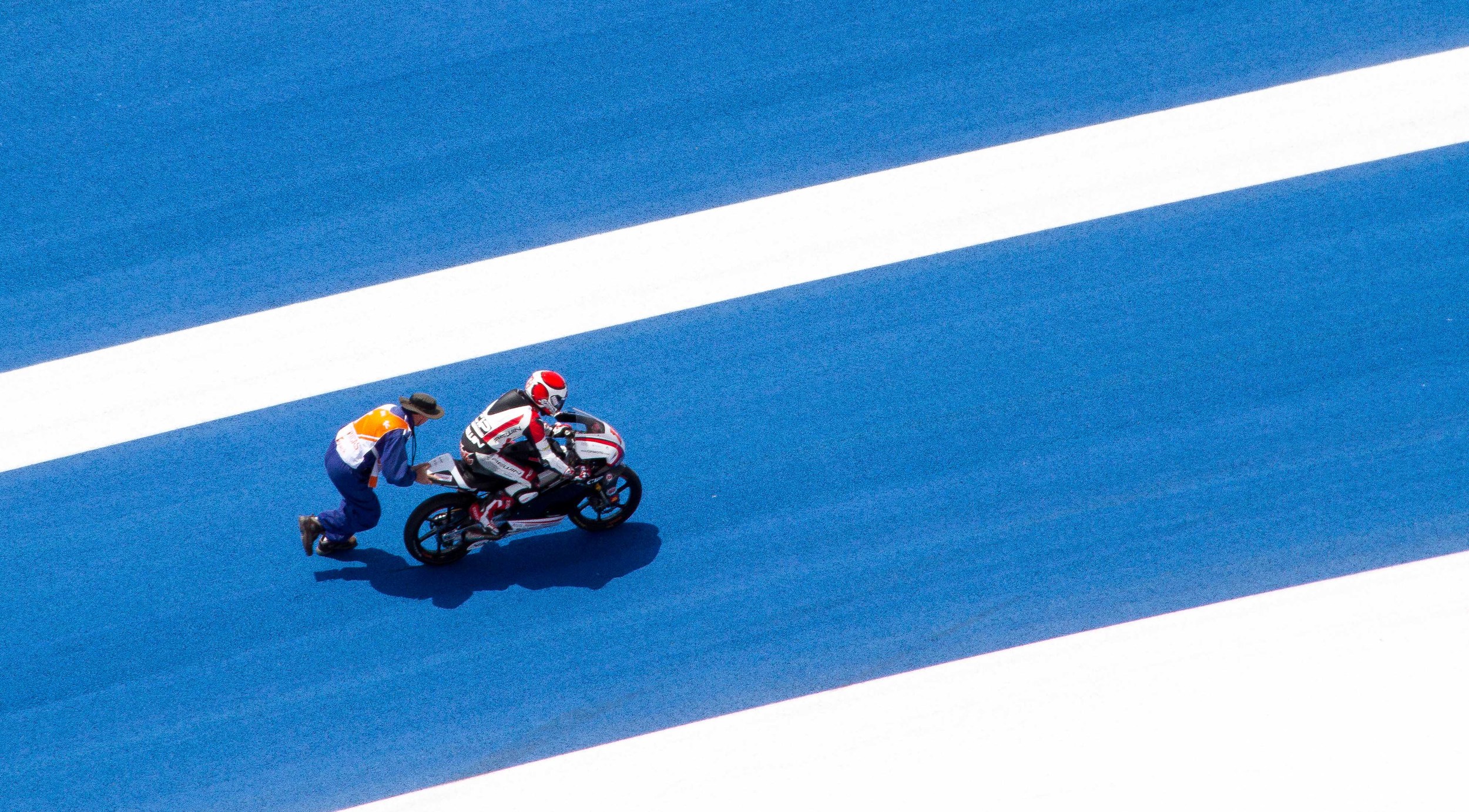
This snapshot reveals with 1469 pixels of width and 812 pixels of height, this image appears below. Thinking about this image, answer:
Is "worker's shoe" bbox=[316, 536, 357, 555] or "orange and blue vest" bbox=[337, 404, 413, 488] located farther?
"worker's shoe" bbox=[316, 536, 357, 555]

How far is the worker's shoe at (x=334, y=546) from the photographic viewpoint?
7.08 m

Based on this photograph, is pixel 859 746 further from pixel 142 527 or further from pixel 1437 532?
pixel 142 527

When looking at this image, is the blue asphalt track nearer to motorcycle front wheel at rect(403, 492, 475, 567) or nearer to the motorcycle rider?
motorcycle front wheel at rect(403, 492, 475, 567)

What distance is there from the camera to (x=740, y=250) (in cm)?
845

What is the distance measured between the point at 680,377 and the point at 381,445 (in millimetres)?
2237

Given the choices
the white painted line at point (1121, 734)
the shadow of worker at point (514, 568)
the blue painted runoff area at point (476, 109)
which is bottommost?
the white painted line at point (1121, 734)

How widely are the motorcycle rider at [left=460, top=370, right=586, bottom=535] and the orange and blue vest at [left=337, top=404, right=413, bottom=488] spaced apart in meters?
0.35

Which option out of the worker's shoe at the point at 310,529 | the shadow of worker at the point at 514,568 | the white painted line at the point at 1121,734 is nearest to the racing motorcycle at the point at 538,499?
the shadow of worker at the point at 514,568

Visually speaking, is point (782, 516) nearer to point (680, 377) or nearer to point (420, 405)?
point (680, 377)

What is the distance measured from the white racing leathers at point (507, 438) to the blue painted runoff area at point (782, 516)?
2.94 feet

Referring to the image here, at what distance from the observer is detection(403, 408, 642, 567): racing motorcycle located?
6.66 m

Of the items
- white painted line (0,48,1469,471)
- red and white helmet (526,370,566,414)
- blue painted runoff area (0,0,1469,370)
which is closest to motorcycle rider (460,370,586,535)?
red and white helmet (526,370,566,414)

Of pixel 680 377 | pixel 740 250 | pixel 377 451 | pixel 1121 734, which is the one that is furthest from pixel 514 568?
pixel 1121 734

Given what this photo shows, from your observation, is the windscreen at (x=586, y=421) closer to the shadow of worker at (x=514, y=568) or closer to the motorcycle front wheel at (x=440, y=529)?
the motorcycle front wheel at (x=440, y=529)
